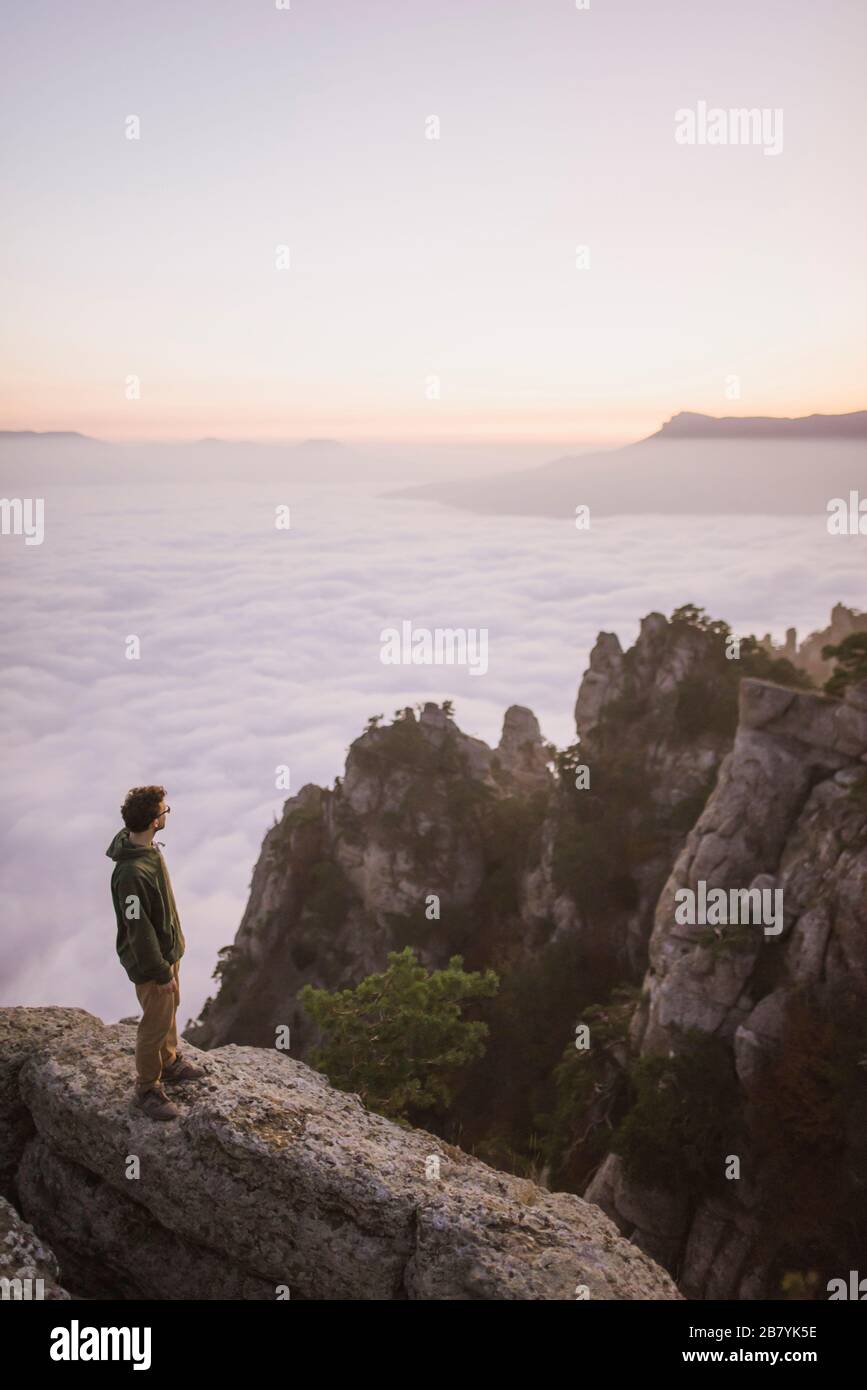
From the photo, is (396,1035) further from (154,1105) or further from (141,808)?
(141,808)

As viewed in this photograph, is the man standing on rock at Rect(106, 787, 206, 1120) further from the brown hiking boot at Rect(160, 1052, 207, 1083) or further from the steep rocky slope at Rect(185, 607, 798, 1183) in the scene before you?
the steep rocky slope at Rect(185, 607, 798, 1183)

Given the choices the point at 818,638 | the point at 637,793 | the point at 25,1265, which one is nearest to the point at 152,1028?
the point at 25,1265

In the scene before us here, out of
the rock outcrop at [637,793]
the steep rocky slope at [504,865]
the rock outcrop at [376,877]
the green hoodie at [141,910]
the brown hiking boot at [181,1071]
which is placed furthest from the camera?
the rock outcrop at [376,877]

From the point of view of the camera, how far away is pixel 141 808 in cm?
782

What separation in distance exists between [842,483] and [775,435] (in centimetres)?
2748

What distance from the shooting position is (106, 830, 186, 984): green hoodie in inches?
299

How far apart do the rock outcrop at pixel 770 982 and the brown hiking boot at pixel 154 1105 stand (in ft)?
52.6

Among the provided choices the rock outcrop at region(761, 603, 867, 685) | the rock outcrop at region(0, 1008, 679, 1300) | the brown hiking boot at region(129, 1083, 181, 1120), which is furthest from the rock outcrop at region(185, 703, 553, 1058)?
the brown hiking boot at region(129, 1083, 181, 1120)

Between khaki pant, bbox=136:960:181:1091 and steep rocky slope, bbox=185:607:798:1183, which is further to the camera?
steep rocky slope, bbox=185:607:798:1183

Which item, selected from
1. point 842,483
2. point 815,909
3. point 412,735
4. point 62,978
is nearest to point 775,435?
point 842,483

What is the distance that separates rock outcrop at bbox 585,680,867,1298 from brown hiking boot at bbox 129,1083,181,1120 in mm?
16028

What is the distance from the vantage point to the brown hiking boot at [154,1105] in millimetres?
7977

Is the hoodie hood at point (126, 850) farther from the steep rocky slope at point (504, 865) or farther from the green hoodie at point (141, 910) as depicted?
the steep rocky slope at point (504, 865)

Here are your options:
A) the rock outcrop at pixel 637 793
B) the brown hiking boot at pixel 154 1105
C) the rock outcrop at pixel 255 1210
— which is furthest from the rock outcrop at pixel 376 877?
the brown hiking boot at pixel 154 1105
